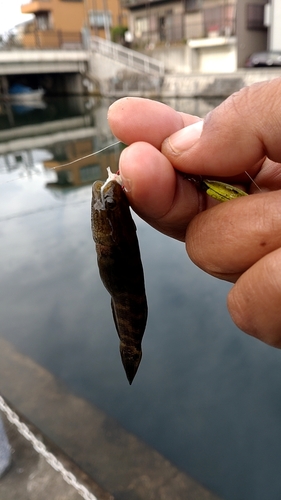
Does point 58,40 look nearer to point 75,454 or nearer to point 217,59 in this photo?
point 217,59

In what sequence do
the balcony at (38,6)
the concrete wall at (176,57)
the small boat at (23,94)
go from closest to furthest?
the concrete wall at (176,57), the balcony at (38,6), the small boat at (23,94)

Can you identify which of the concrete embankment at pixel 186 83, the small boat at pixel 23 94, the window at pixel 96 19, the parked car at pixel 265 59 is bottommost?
the small boat at pixel 23 94

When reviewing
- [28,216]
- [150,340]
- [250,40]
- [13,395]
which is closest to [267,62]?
[250,40]

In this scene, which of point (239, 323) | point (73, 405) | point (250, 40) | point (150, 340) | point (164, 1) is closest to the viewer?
point (239, 323)

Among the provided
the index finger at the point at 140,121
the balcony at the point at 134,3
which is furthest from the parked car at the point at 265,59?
the index finger at the point at 140,121

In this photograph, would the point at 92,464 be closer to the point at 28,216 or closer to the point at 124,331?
the point at 124,331

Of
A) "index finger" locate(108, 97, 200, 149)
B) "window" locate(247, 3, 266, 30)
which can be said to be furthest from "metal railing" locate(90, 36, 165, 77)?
"index finger" locate(108, 97, 200, 149)

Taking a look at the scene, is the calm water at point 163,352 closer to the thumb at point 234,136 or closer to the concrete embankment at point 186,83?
the thumb at point 234,136

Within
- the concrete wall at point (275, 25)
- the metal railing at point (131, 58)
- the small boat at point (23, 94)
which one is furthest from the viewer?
the small boat at point (23, 94)
